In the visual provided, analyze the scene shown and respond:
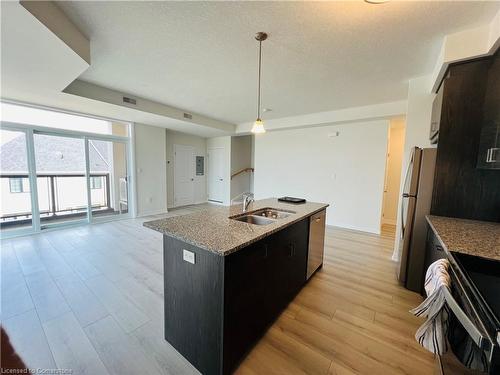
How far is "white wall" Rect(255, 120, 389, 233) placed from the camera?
14.4 feet

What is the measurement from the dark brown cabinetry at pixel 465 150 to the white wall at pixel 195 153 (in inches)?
244

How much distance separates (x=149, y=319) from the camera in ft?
6.15

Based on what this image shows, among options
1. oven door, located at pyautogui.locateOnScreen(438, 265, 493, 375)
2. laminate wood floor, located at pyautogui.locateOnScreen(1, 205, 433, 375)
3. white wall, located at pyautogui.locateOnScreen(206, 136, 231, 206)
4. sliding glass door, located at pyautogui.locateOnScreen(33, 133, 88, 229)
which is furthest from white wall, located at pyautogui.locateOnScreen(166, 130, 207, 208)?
oven door, located at pyautogui.locateOnScreen(438, 265, 493, 375)

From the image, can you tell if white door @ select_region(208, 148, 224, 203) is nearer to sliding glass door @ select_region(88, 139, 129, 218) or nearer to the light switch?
sliding glass door @ select_region(88, 139, 129, 218)

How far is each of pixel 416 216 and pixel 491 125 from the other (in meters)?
1.04

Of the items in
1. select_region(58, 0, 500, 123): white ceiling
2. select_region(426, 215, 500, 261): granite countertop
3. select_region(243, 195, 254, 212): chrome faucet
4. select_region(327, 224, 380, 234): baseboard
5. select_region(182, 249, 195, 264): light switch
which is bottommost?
select_region(327, 224, 380, 234): baseboard

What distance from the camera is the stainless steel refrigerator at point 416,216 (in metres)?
2.23

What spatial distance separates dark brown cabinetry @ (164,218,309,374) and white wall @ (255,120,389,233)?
3.51 metres

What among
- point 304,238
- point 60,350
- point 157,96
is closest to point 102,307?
point 60,350

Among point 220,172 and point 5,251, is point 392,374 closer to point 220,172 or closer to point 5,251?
point 5,251

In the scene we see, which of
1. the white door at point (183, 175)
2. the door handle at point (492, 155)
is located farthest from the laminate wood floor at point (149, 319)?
the white door at point (183, 175)

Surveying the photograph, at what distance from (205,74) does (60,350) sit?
3.22 m

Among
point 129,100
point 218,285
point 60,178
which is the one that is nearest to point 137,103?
point 129,100

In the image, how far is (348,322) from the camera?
6.18ft
